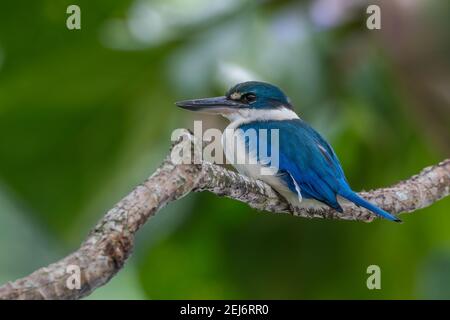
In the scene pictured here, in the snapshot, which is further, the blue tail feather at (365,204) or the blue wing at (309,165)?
the blue wing at (309,165)

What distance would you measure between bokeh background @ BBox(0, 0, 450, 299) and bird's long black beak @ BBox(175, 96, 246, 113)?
204mm

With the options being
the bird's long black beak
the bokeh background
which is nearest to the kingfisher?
the bird's long black beak

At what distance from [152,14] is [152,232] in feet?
2.31

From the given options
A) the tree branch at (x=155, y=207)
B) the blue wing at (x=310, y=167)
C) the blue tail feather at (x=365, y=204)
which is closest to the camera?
the tree branch at (x=155, y=207)

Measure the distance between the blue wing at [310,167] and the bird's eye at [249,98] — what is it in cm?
15

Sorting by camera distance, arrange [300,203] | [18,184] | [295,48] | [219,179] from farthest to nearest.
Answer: [295,48] < [18,184] < [300,203] < [219,179]

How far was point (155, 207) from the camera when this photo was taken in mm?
1160

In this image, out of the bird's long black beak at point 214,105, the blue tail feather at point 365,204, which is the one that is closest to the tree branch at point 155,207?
the blue tail feather at point 365,204

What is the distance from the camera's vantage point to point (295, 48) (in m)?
2.46

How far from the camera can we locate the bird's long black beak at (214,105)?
77.5 inches

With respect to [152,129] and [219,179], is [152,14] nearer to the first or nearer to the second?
[152,129]

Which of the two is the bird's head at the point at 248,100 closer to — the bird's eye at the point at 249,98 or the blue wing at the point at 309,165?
the bird's eye at the point at 249,98

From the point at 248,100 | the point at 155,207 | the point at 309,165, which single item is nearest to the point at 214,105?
the point at 248,100
